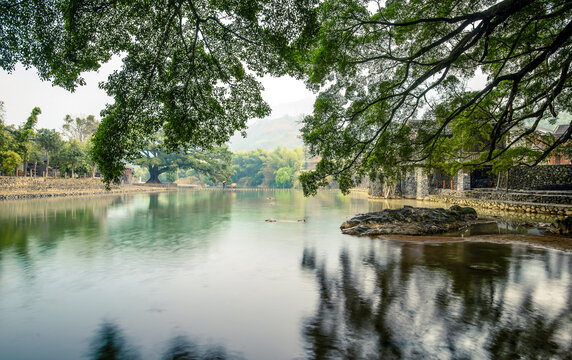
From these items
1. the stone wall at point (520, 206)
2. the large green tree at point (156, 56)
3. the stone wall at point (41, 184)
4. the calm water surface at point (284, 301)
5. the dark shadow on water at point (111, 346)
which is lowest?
the dark shadow on water at point (111, 346)

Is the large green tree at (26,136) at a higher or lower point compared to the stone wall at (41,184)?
higher

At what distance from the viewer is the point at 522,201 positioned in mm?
22016

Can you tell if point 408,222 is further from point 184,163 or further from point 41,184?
point 184,163

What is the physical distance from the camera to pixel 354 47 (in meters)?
9.92

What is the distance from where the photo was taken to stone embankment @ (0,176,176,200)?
1182 inches

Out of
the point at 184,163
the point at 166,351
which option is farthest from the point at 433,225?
the point at 184,163

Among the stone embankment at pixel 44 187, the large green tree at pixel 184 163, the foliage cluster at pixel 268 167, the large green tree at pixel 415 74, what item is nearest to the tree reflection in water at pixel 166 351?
the large green tree at pixel 415 74

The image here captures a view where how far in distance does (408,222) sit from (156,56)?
36.4 feet

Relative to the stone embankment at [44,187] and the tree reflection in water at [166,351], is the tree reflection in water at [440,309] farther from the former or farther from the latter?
the stone embankment at [44,187]

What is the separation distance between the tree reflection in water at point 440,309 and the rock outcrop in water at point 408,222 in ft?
13.1

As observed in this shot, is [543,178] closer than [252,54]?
No

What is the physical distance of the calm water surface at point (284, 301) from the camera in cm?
474

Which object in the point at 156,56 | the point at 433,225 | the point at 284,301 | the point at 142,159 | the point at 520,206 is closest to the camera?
the point at 284,301

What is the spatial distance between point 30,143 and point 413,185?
40.2 meters
